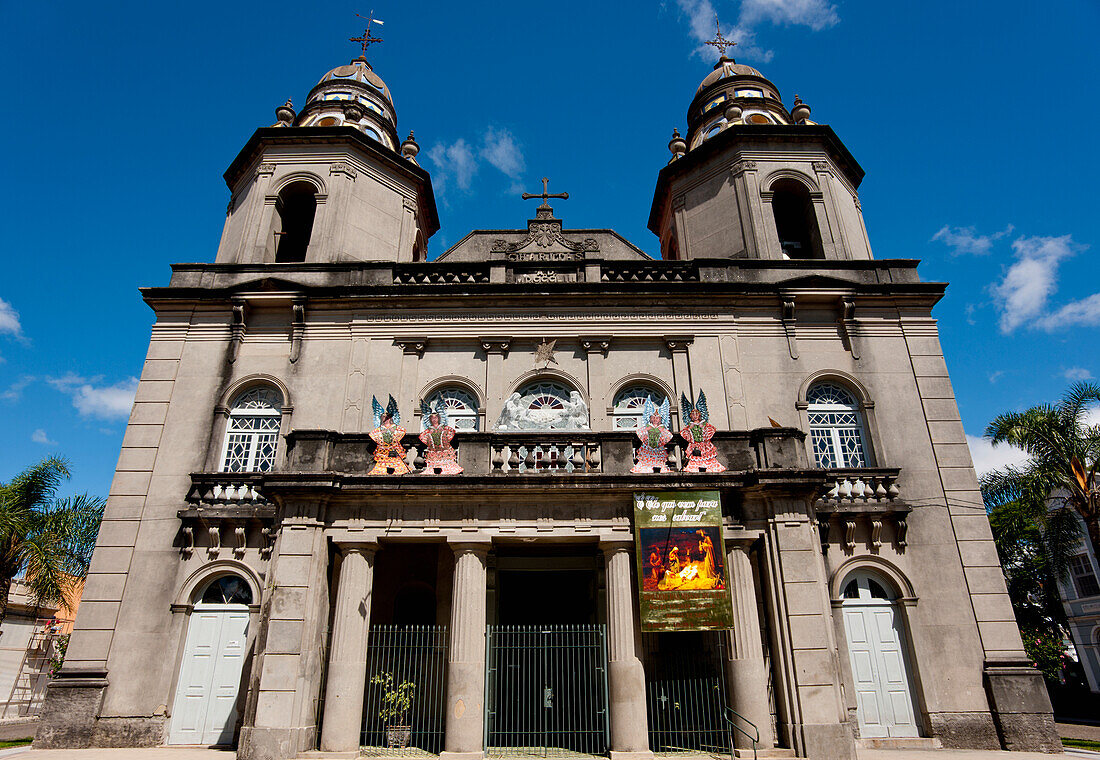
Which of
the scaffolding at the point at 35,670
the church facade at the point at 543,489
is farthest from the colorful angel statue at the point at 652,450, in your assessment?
the scaffolding at the point at 35,670

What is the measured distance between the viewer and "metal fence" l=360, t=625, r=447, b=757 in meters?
12.3

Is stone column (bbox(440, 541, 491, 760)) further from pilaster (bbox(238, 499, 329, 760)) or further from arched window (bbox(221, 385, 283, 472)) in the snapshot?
arched window (bbox(221, 385, 283, 472))

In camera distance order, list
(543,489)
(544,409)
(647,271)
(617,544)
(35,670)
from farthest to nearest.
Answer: (35,670), (647,271), (544,409), (543,489), (617,544)

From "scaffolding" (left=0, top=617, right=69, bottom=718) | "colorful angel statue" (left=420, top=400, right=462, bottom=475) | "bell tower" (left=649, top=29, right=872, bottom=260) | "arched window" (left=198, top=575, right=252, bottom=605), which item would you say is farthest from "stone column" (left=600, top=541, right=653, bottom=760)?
"scaffolding" (left=0, top=617, right=69, bottom=718)

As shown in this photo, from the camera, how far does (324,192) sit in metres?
20.4

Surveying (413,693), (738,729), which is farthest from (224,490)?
(738,729)

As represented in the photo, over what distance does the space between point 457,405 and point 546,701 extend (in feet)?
26.1

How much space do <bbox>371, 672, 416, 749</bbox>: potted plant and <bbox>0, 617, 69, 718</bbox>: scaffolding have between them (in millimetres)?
24503

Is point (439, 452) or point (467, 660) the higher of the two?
point (439, 452)

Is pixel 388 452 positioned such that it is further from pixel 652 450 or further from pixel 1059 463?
pixel 1059 463

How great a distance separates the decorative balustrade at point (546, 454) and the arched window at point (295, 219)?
11287mm

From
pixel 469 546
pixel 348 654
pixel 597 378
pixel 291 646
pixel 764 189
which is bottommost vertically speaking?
pixel 348 654

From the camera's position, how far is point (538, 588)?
1622 centimetres

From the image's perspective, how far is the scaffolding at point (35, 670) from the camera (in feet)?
95.0
